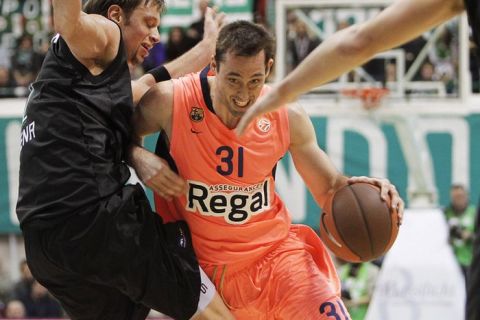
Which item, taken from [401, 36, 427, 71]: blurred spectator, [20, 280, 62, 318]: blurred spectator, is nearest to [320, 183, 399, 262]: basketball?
[401, 36, 427, 71]: blurred spectator

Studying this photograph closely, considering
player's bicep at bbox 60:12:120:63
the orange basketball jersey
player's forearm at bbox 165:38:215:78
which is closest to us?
player's bicep at bbox 60:12:120:63

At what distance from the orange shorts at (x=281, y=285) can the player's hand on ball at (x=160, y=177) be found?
0.52m

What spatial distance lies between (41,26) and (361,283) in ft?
20.0

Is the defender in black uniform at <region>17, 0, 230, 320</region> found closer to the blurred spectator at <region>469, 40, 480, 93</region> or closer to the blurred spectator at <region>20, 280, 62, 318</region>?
the blurred spectator at <region>20, 280, 62, 318</region>

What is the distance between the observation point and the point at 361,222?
4250 mm

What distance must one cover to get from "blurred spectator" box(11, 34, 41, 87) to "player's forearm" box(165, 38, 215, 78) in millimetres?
7759

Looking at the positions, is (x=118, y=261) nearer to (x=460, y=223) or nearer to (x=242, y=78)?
(x=242, y=78)

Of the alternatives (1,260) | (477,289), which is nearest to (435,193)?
(1,260)

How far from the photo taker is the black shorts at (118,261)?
13.8 ft

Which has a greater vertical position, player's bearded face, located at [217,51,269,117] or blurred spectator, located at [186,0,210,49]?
player's bearded face, located at [217,51,269,117]

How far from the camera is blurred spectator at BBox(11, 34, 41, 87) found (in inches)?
493

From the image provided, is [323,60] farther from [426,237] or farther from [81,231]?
[426,237]

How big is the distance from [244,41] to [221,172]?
67 cm

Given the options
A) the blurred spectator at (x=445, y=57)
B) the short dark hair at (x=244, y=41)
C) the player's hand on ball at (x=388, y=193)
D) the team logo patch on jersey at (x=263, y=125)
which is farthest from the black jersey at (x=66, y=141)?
the blurred spectator at (x=445, y=57)
